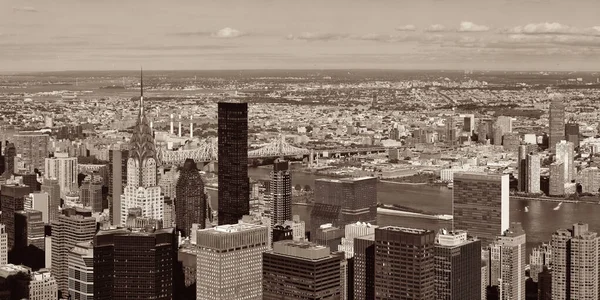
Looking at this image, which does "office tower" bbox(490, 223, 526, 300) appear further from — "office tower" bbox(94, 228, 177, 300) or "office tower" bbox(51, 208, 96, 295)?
"office tower" bbox(51, 208, 96, 295)

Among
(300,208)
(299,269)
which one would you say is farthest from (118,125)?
(299,269)

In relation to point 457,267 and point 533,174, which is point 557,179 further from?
point 457,267

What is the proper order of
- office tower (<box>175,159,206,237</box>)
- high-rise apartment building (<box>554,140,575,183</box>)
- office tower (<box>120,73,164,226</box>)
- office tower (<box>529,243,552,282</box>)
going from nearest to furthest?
office tower (<box>529,243,552,282</box>), office tower (<box>175,159,206,237</box>), office tower (<box>120,73,164,226</box>), high-rise apartment building (<box>554,140,575,183</box>)

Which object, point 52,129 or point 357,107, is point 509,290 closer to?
point 357,107

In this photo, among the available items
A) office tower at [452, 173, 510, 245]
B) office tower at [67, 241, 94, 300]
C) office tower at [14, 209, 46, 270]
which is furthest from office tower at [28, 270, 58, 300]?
office tower at [452, 173, 510, 245]

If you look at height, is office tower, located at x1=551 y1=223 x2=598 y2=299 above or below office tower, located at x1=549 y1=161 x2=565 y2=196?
below

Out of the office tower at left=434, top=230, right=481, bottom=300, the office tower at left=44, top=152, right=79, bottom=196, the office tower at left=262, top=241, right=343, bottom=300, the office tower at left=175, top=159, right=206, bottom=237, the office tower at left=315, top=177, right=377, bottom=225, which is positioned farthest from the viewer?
the office tower at left=44, top=152, right=79, bottom=196

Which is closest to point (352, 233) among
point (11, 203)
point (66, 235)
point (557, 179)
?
point (66, 235)

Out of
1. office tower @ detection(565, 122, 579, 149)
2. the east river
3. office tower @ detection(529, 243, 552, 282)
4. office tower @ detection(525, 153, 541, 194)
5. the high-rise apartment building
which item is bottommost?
office tower @ detection(529, 243, 552, 282)
